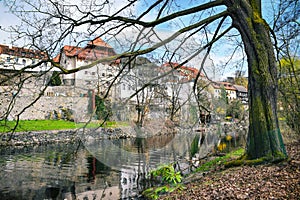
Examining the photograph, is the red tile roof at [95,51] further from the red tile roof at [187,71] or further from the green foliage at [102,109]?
the red tile roof at [187,71]

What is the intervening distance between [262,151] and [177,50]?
208 cm

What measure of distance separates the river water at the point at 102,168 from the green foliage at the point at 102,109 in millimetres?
408

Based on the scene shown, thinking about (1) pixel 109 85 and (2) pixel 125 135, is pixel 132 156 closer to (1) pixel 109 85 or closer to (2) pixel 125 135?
(2) pixel 125 135

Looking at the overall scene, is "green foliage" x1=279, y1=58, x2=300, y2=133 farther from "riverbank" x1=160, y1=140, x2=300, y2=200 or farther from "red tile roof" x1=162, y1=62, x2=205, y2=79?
"red tile roof" x1=162, y1=62, x2=205, y2=79

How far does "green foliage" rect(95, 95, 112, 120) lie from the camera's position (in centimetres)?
376

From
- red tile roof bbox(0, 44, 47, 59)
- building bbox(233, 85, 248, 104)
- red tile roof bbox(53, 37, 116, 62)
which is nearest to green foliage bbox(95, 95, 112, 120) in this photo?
red tile roof bbox(53, 37, 116, 62)

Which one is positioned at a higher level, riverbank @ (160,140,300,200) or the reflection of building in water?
riverbank @ (160,140,300,200)

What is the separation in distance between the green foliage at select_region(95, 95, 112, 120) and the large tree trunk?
2.32 m

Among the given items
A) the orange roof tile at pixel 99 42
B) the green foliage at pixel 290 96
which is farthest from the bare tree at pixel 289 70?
the orange roof tile at pixel 99 42

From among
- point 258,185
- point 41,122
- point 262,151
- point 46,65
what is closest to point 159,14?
point 46,65

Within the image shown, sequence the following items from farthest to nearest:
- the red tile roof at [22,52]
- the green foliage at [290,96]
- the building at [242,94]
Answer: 1. the green foliage at [290,96]
2. the building at [242,94]
3. the red tile roof at [22,52]

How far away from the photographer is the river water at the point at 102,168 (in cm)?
381

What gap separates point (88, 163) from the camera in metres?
10.6

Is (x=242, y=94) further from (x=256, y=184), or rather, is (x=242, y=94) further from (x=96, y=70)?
(x=96, y=70)
